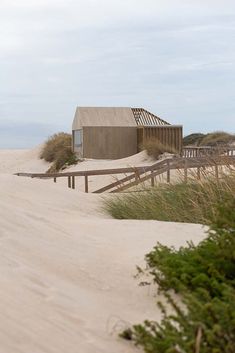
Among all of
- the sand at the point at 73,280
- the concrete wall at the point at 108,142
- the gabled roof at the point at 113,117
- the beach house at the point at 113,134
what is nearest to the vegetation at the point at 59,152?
the beach house at the point at 113,134

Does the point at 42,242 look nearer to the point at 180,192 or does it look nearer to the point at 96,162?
the point at 180,192

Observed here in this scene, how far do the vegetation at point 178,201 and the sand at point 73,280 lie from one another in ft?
2.33

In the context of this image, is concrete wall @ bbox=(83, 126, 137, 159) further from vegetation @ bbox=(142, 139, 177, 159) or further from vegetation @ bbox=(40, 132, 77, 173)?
vegetation @ bbox=(142, 139, 177, 159)

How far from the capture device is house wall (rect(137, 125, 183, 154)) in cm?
3747

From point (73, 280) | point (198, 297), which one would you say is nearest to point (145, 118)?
point (73, 280)

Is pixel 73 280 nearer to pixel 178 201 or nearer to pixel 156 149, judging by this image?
pixel 178 201

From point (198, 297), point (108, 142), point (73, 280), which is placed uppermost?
point (108, 142)

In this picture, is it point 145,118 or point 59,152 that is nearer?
point 145,118

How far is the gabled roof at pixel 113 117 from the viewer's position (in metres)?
38.8

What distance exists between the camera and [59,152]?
41281mm

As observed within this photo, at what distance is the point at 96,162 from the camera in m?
35.4

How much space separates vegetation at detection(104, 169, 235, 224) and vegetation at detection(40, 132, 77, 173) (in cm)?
2560

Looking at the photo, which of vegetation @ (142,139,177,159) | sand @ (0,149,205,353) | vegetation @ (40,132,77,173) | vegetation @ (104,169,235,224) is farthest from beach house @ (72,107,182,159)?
sand @ (0,149,205,353)

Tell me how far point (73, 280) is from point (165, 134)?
31.4 meters
